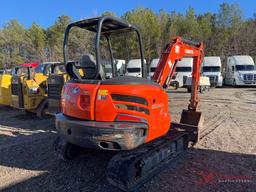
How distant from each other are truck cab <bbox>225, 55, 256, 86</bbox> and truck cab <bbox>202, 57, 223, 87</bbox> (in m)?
1.52

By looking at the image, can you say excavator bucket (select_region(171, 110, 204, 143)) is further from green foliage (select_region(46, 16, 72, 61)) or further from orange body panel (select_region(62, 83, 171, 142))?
green foliage (select_region(46, 16, 72, 61))

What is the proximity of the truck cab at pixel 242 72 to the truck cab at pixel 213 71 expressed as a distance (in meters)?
1.52

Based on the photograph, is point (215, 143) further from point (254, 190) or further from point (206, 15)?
point (206, 15)

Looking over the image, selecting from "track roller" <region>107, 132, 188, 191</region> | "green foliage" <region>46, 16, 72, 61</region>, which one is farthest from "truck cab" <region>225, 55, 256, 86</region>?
"green foliage" <region>46, 16, 72, 61</region>

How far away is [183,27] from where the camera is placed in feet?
136

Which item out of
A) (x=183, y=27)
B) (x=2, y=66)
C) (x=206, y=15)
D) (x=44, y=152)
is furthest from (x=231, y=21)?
(x=44, y=152)

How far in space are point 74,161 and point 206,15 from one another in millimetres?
41768

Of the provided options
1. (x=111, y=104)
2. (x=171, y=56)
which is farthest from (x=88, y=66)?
(x=171, y=56)

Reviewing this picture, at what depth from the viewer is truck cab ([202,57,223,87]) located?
23484 millimetres

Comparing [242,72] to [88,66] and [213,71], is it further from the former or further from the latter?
[88,66]

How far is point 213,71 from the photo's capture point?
24141mm

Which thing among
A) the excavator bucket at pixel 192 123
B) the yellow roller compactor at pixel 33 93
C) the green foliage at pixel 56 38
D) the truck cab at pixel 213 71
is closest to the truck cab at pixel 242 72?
the truck cab at pixel 213 71

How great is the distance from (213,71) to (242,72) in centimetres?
237

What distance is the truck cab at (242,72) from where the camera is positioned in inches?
933
